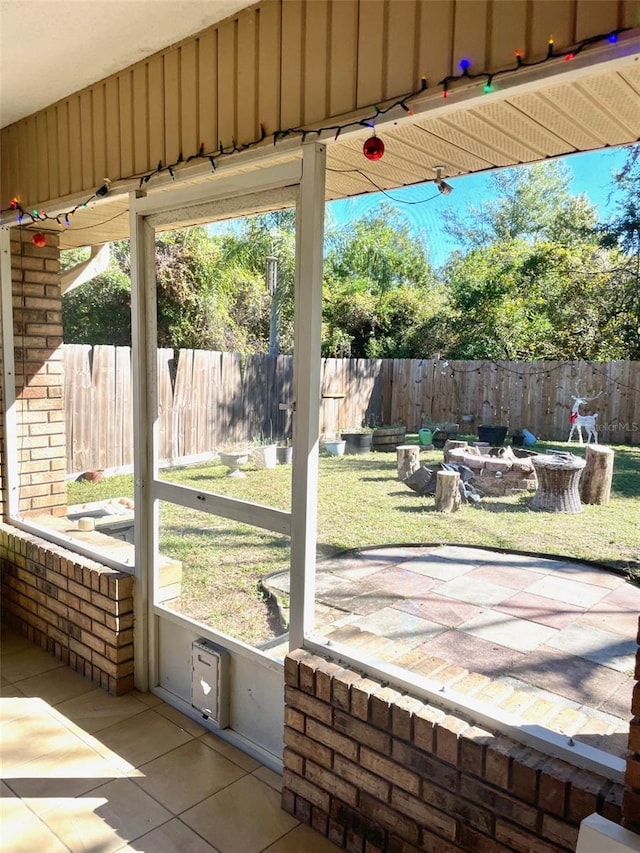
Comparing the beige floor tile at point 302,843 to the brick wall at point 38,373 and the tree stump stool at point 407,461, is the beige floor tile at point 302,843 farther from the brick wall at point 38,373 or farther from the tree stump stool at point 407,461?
the tree stump stool at point 407,461

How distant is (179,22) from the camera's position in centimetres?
186

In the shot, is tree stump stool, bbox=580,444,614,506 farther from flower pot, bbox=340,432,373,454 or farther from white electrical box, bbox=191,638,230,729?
white electrical box, bbox=191,638,230,729

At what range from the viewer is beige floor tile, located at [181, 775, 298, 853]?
168cm

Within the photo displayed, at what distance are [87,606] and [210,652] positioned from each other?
2.35 feet

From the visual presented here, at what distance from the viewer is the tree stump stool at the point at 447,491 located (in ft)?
18.9

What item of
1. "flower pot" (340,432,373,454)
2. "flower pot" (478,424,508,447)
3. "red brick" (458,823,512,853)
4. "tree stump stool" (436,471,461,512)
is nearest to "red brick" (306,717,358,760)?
"red brick" (458,823,512,853)

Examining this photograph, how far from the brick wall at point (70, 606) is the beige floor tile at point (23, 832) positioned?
653mm

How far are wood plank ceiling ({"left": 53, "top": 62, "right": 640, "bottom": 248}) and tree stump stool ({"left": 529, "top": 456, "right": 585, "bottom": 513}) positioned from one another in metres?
4.04

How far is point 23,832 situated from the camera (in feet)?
5.55

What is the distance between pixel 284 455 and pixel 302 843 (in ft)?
3.66

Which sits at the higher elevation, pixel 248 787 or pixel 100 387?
pixel 100 387

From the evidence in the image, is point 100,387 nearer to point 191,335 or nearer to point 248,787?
point 191,335

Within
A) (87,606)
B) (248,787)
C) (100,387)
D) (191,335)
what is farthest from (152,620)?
(100,387)

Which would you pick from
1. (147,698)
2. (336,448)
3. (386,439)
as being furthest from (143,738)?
(386,439)
